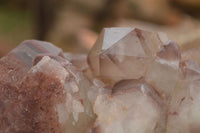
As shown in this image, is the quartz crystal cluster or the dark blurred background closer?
the quartz crystal cluster

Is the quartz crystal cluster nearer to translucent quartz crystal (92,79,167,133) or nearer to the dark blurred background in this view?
translucent quartz crystal (92,79,167,133)

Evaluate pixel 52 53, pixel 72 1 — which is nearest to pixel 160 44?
pixel 52 53

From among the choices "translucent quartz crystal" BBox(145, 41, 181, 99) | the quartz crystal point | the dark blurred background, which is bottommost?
the dark blurred background

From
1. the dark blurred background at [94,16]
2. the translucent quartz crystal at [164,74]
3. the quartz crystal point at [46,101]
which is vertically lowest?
the dark blurred background at [94,16]

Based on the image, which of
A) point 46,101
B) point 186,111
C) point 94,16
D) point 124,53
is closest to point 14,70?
point 46,101

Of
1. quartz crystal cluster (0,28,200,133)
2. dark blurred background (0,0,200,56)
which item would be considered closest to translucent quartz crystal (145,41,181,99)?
quartz crystal cluster (0,28,200,133)

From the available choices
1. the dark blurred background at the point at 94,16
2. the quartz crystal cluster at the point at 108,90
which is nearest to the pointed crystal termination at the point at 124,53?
the quartz crystal cluster at the point at 108,90

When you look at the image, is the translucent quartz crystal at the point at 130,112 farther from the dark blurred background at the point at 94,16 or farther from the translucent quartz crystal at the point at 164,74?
the dark blurred background at the point at 94,16

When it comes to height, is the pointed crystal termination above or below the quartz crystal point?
above
